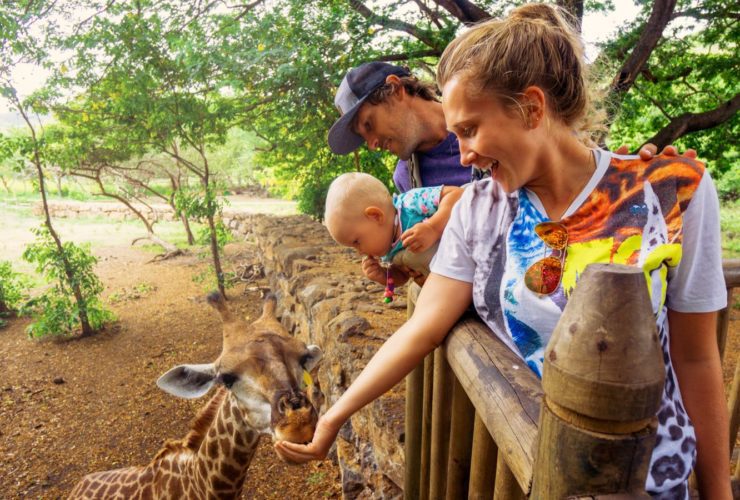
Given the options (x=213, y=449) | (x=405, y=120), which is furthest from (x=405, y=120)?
(x=213, y=449)

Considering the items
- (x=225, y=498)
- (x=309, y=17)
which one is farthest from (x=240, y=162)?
(x=225, y=498)

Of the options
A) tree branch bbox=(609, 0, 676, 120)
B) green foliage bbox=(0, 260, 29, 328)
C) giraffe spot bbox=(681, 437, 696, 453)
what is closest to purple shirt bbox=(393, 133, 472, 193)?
giraffe spot bbox=(681, 437, 696, 453)

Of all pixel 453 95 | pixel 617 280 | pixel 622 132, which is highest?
pixel 453 95

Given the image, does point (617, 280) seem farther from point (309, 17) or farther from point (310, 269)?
point (309, 17)

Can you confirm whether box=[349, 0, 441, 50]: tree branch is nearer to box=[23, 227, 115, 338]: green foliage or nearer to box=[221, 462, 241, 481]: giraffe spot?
box=[221, 462, 241, 481]: giraffe spot

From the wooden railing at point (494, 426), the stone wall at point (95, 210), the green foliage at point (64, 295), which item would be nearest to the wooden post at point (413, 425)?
the wooden railing at point (494, 426)

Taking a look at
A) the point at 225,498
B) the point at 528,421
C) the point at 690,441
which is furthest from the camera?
the point at 225,498

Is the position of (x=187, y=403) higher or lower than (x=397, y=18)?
lower

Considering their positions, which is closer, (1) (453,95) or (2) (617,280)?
(2) (617,280)

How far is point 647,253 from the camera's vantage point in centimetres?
104

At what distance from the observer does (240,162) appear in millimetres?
25031

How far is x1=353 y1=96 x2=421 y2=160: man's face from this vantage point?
2.32 meters

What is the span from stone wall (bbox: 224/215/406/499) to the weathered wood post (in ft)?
5.93

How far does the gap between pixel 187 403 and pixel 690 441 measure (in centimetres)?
571
